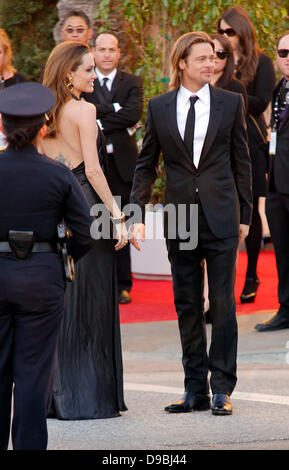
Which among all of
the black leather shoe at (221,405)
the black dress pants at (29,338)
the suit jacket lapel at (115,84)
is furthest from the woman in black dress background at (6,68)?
the black dress pants at (29,338)

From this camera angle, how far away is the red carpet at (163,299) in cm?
834

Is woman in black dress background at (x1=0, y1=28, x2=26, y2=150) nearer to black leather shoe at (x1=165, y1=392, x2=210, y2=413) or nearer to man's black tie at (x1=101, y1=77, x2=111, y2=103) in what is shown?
man's black tie at (x1=101, y1=77, x2=111, y2=103)

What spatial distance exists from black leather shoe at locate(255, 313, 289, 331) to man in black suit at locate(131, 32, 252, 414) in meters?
1.96

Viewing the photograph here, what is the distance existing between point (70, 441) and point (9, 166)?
5.51 ft

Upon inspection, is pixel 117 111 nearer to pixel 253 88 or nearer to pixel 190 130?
pixel 253 88

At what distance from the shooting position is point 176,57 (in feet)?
18.2

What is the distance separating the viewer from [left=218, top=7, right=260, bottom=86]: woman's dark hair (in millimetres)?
7980

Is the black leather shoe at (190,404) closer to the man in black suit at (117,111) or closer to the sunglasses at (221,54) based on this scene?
the sunglasses at (221,54)

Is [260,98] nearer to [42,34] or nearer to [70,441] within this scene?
[70,441]

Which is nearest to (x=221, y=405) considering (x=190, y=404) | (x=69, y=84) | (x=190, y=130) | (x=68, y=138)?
(x=190, y=404)

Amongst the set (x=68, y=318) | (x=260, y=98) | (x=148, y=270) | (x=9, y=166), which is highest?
(x=9, y=166)

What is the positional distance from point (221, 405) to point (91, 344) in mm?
828

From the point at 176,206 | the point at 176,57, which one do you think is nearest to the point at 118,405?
the point at 176,206

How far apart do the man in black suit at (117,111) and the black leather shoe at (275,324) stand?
1.71 m
